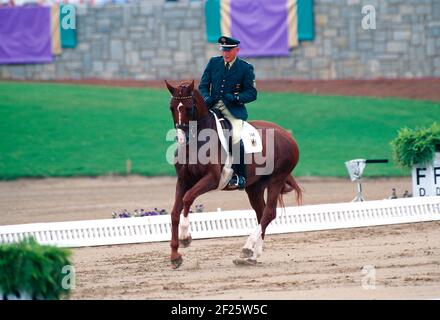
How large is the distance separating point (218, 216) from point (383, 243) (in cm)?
242

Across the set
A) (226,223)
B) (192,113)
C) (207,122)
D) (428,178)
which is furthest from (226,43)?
(428,178)

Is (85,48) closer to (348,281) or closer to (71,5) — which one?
(71,5)

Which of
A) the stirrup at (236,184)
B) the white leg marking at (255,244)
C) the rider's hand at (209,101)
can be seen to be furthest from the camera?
the rider's hand at (209,101)

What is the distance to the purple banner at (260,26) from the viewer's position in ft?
103

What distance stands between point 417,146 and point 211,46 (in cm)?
1558

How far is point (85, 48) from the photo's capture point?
33.2m

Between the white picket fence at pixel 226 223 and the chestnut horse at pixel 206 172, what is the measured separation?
5.84ft

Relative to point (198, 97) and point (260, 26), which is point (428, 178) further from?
point (260, 26)

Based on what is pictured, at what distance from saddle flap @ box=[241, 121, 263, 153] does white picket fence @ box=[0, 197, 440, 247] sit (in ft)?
7.34

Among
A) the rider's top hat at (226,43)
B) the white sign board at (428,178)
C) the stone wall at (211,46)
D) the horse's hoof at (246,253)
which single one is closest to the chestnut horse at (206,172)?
the horse's hoof at (246,253)

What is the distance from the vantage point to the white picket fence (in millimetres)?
14969

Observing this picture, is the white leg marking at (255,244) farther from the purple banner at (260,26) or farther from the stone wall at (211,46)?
the stone wall at (211,46)

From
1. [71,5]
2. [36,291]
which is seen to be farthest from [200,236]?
[71,5]

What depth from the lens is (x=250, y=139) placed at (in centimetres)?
1386
